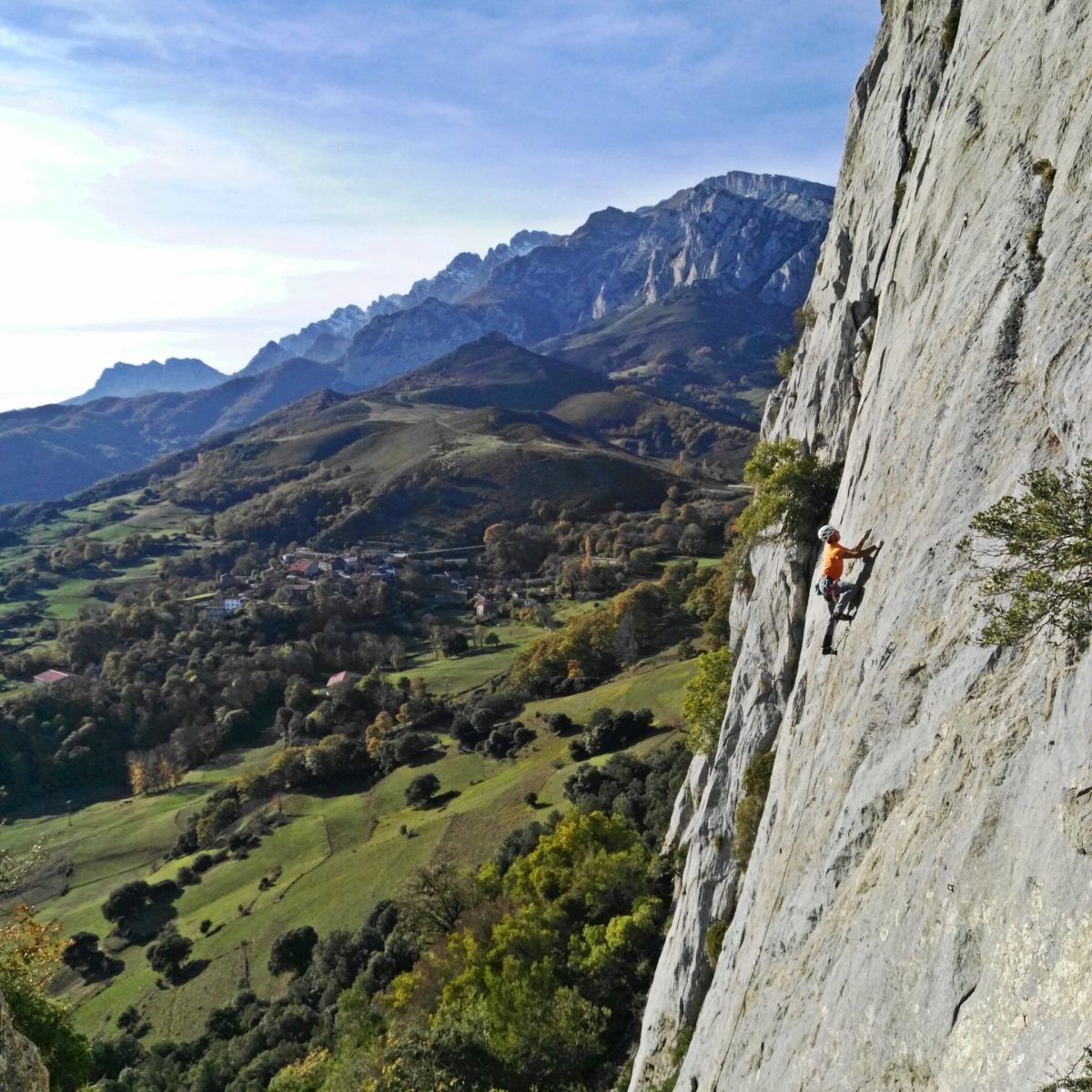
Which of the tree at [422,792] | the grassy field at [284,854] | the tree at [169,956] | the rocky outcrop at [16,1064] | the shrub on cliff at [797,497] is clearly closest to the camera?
the rocky outcrop at [16,1064]

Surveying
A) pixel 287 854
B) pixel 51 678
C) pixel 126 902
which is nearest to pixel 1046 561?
pixel 287 854

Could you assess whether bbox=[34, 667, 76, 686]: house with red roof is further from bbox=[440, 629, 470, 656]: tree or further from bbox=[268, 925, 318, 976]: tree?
bbox=[268, 925, 318, 976]: tree

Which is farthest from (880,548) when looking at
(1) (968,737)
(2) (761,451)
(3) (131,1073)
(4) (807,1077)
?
(3) (131,1073)

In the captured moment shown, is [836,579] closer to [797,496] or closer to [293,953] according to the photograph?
[797,496]

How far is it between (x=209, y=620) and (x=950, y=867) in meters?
196

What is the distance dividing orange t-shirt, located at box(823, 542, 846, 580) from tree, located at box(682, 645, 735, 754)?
19447 mm

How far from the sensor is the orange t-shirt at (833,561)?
58.6ft

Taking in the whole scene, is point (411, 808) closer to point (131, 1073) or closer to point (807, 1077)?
point (131, 1073)

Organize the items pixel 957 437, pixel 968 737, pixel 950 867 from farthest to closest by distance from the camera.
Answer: pixel 957 437, pixel 968 737, pixel 950 867

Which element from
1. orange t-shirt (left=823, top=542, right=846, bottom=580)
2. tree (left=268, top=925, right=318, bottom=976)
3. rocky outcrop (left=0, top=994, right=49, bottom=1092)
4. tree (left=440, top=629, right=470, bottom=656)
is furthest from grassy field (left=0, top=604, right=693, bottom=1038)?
orange t-shirt (left=823, top=542, right=846, bottom=580)

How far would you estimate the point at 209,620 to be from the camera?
182 metres

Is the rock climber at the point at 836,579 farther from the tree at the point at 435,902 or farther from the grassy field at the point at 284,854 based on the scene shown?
the grassy field at the point at 284,854

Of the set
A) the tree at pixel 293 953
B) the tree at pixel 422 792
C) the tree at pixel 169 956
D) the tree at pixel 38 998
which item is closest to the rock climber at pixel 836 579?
the tree at pixel 38 998

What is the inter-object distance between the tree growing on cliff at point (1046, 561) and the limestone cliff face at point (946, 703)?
578 mm
